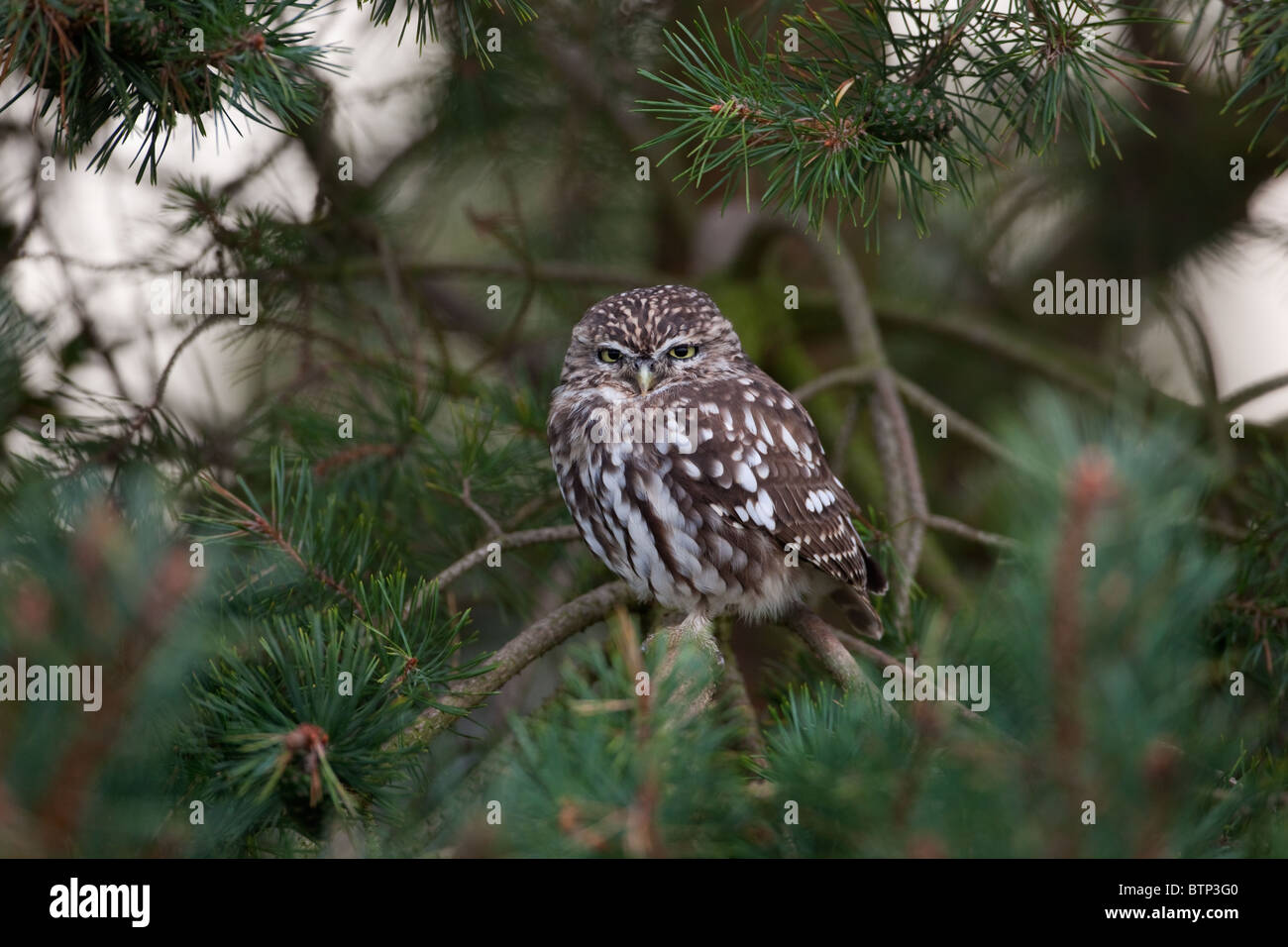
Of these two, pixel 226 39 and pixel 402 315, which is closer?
pixel 226 39

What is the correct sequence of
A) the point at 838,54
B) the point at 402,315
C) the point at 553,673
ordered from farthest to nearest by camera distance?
1. the point at 553,673
2. the point at 402,315
3. the point at 838,54

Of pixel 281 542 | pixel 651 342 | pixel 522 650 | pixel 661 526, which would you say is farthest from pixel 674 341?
pixel 281 542

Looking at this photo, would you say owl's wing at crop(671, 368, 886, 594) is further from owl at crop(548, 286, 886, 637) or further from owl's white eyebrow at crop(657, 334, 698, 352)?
owl's white eyebrow at crop(657, 334, 698, 352)

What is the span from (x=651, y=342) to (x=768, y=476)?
1.57ft

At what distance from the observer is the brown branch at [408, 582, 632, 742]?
1812 mm

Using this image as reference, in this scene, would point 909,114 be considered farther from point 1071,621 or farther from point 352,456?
point 352,456

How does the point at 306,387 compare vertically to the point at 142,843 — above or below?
above

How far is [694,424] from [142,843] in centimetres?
170

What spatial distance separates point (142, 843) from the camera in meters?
1.15

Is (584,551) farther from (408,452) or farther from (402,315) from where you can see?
(402,315)

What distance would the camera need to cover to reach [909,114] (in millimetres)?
1744

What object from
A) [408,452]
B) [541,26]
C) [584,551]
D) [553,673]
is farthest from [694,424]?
[541,26]

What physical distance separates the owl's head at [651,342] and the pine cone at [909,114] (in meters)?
1.01
